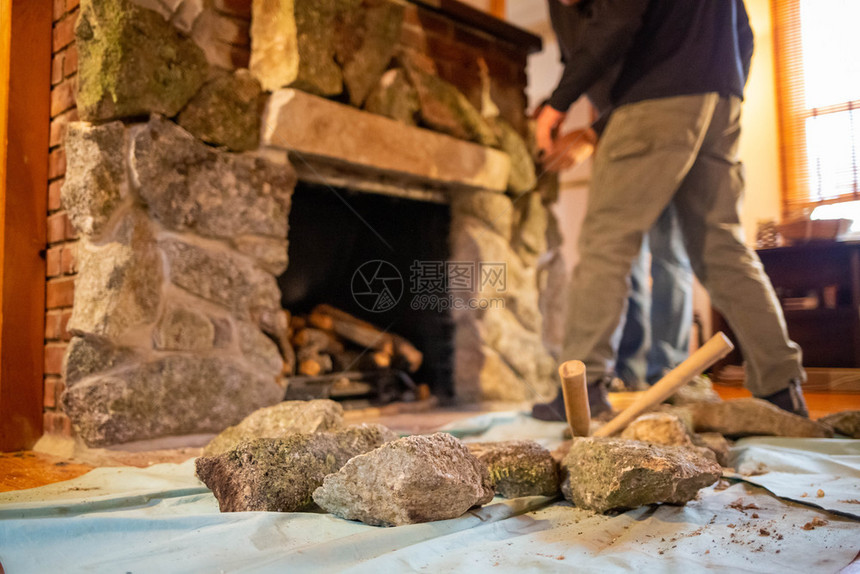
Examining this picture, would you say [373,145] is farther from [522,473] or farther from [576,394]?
[522,473]

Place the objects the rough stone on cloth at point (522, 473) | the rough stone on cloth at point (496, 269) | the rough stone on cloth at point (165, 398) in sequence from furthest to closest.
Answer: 1. the rough stone on cloth at point (496, 269)
2. the rough stone on cloth at point (165, 398)
3. the rough stone on cloth at point (522, 473)

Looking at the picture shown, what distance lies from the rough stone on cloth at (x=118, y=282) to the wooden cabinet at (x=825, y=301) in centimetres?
157

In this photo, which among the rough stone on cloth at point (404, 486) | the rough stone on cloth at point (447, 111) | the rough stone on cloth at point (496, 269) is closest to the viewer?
the rough stone on cloth at point (404, 486)

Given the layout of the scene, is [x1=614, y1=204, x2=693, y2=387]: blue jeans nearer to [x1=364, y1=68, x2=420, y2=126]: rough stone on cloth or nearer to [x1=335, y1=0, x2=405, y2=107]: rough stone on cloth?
[x1=364, y1=68, x2=420, y2=126]: rough stone on cloth

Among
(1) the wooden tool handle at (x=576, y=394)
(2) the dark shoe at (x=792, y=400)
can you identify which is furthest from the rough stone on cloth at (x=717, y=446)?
(2) the dark shoe at (x=792, y=400)

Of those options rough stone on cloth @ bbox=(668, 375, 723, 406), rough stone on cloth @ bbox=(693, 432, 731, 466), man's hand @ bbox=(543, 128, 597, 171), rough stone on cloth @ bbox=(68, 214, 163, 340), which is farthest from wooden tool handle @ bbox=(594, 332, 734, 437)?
man's hand @ bbox=(543, 128, 597, 171)

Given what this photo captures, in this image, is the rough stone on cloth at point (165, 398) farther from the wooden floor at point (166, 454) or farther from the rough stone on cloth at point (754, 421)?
the rough stone on cloth at point (754, 421)

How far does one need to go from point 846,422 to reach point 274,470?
4.10ft

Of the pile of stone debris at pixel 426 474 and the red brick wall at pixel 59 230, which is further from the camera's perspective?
the red brick wall at pixel 59 230

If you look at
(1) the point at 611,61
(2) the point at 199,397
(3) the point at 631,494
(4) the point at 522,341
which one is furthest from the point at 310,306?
(3) the point at 631,494

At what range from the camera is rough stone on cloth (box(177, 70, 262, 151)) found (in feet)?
4.46

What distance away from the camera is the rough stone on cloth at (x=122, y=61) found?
4.05 ft

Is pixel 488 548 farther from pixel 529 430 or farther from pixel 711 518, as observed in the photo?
pixel 529 430

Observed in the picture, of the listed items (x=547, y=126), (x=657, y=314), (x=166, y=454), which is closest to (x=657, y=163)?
(x=547, y=126)
